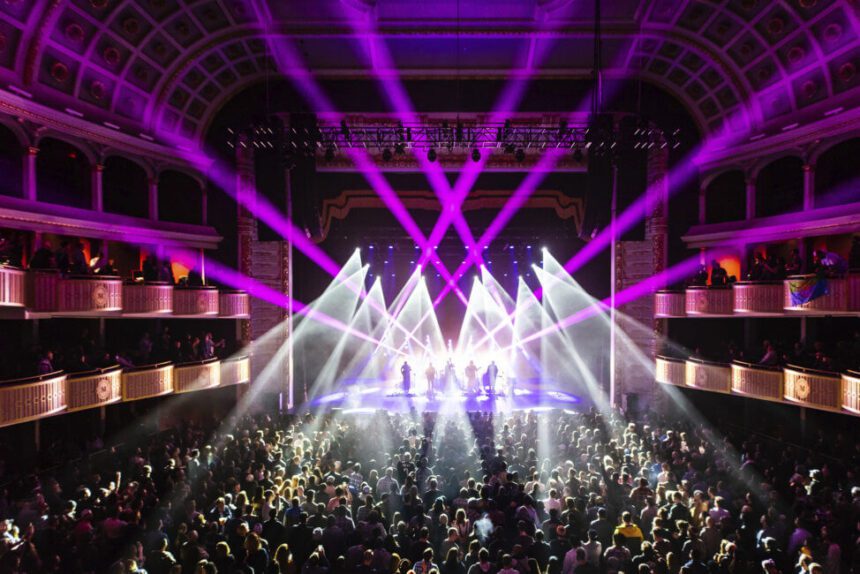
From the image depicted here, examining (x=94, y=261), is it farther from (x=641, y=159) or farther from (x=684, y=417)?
(x=684, y=417)

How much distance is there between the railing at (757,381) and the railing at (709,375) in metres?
0.24

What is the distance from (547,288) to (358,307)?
773 centimetres

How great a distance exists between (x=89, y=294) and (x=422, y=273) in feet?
42.2

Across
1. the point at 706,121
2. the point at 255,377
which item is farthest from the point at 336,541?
the point at 706,121

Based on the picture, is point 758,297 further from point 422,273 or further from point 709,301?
point 422,273

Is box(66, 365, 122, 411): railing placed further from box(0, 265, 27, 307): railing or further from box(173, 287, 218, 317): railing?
box(173, 287, 218, 317): railing

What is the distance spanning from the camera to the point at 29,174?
12.6 metres

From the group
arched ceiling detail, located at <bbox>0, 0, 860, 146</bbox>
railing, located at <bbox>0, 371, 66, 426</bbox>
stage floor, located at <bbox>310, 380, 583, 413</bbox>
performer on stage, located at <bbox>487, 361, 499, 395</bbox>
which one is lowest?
stage floor, located at <bbox>310, 380, 583, 413</bbox>

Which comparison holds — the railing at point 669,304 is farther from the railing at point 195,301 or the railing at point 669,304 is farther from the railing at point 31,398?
the railing at point 31,398

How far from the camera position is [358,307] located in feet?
72.7

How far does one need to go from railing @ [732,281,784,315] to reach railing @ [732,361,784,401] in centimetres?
136

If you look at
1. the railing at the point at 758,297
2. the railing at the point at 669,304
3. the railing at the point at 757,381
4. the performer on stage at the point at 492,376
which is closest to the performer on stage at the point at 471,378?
the performer on stage at the point at 492,376

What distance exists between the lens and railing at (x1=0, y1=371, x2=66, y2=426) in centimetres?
965

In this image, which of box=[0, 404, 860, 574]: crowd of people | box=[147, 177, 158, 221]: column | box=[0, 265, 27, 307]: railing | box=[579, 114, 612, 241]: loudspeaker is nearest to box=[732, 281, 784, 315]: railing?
box=[0, 404, 860, 574]: crowd of people
